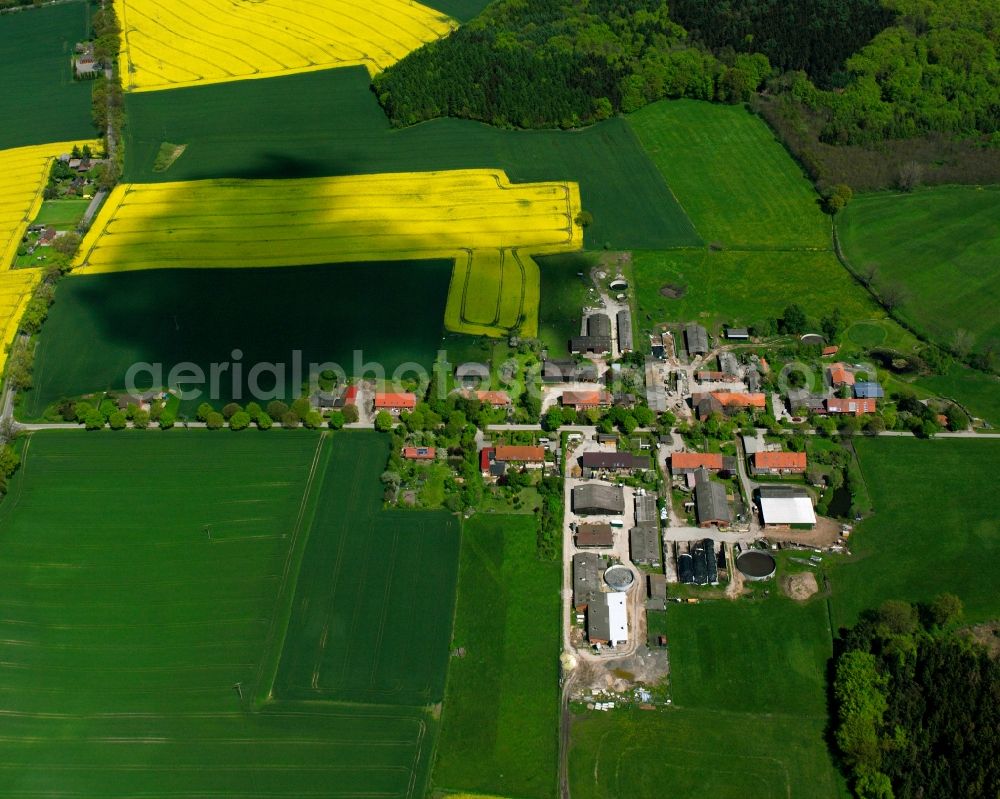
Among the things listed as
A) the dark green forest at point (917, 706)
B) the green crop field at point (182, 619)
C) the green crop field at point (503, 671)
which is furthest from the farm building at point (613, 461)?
the dark green forest at point (917, 706)

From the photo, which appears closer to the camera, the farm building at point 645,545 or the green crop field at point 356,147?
the farm building at point 645,545

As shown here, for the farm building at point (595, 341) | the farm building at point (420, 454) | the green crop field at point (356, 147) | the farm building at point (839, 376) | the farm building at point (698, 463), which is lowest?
the farm building at point (698, 463)

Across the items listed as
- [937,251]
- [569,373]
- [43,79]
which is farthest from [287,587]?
[43,79]

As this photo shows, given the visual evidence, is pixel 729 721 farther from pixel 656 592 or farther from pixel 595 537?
pixel 595 537

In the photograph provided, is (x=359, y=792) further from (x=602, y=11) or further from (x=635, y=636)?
(x=602, y=11)

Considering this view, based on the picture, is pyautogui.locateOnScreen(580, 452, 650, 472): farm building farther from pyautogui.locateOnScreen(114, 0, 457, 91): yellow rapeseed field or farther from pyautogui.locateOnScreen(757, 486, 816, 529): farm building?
pyautogui.locateOnScreen(114, 0, 457, 91): yellow rapeseed field

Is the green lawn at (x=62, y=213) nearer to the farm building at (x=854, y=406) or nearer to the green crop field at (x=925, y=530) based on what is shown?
the farm building at (x=854, y=406)

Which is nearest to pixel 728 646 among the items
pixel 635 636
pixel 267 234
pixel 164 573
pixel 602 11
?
pixel 635 636
